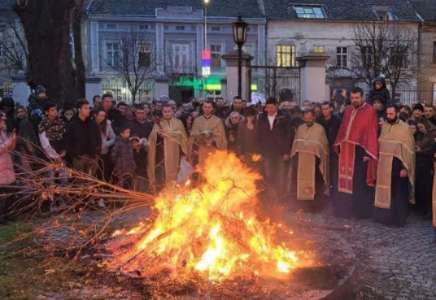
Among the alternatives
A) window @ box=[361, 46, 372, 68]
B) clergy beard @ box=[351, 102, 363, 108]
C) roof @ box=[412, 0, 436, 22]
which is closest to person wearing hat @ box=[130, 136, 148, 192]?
clergy beard @ box=[351, 102, 363, 108]

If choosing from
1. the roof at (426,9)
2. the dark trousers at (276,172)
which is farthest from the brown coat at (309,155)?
the roof at (426,9)

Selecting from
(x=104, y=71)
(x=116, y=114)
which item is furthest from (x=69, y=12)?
(x=104, y=71)

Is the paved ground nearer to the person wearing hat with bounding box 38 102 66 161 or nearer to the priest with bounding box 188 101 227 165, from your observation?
the priest with bounding box 188 101 227 165

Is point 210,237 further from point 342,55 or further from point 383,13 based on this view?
point 383,13

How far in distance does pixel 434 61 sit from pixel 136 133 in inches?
1373

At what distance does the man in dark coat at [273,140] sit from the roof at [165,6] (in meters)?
27.9

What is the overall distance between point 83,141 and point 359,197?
4.62 meters

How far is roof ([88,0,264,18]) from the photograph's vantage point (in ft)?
121

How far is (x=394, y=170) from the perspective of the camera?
8.38 metres

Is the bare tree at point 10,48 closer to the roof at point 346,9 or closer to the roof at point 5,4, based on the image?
the roof at point 5,4

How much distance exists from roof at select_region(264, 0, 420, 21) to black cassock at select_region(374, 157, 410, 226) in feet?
101

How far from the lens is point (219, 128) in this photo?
31.6 ft

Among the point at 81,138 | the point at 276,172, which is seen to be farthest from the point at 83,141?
the point at 276,172

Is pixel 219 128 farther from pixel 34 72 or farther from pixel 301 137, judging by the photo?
pixel 34 72
